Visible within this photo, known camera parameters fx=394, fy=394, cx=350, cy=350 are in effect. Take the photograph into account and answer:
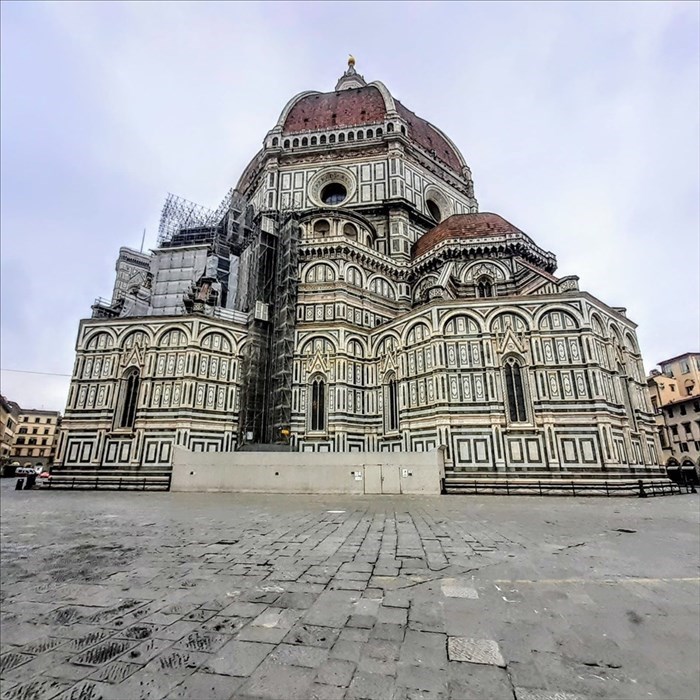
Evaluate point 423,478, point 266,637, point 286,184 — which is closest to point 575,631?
point 266,637

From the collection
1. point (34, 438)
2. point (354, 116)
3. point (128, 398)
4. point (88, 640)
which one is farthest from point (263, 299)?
point (34, 438)

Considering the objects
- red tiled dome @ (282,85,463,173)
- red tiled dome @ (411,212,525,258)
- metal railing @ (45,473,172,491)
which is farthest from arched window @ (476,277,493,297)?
metal railing @ (45,473,172,491)

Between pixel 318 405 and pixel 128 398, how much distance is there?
11477 mm

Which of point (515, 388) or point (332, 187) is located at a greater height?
point (332, 187)

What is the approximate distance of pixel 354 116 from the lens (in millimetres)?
37562

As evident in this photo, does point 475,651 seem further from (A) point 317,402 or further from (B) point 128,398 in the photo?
(B) point 128,398

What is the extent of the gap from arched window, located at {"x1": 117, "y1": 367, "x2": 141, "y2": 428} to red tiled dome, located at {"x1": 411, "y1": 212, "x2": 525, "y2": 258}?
2155 cm

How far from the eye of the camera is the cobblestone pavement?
92.5 inches

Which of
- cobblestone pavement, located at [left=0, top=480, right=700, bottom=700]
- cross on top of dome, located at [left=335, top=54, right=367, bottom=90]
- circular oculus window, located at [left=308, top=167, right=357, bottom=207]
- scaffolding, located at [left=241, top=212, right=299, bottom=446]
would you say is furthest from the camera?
cross on top of dome, located at [left=335, top=54, right=367, bottom=90]

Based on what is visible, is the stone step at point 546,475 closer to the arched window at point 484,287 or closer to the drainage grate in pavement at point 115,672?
the arched window at point 484,287

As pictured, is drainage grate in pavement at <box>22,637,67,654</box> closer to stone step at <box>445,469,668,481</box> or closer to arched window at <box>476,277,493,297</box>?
stone step at <box>445,469,668,481</box>

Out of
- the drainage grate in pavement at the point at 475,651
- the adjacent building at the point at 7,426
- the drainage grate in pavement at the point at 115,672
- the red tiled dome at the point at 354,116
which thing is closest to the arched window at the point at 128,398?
the drainage grate in pavement at the point at 115,672

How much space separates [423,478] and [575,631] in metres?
14.7

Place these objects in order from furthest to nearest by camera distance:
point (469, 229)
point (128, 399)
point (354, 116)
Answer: point (354, 116), point (469, 229), point (128, 399)
